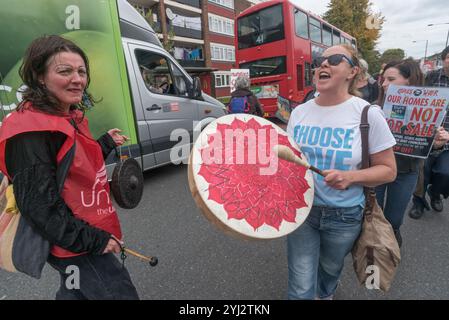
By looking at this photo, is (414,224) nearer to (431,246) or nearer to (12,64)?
(431,246)

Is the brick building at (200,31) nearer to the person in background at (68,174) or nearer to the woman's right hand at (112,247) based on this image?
the person in background at (68,174)

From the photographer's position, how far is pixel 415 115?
6.94ft

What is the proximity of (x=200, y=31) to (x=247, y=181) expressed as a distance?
27463mm

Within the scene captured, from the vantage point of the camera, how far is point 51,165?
1092 mm

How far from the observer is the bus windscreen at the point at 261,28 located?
947cm

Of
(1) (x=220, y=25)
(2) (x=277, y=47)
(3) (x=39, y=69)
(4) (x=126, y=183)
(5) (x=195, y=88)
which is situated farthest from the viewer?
(1) (x=220, y=25)

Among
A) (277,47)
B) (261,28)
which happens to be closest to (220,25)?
(261,28)

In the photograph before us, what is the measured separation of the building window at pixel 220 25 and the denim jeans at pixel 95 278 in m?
28.5

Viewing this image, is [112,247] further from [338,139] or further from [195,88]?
[195,88]

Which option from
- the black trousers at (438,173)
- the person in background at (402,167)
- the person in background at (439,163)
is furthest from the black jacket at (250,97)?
the person in background at (402,167)

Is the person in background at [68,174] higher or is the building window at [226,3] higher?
the building window at [226,3]

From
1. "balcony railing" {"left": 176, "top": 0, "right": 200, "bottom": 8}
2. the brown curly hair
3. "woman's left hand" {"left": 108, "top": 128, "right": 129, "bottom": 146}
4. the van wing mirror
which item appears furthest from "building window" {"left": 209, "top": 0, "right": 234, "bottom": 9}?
the brown curly hair

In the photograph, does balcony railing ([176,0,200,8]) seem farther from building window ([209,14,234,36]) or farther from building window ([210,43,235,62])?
building window ([210,43,235,62])

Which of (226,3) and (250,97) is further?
(226,3)
